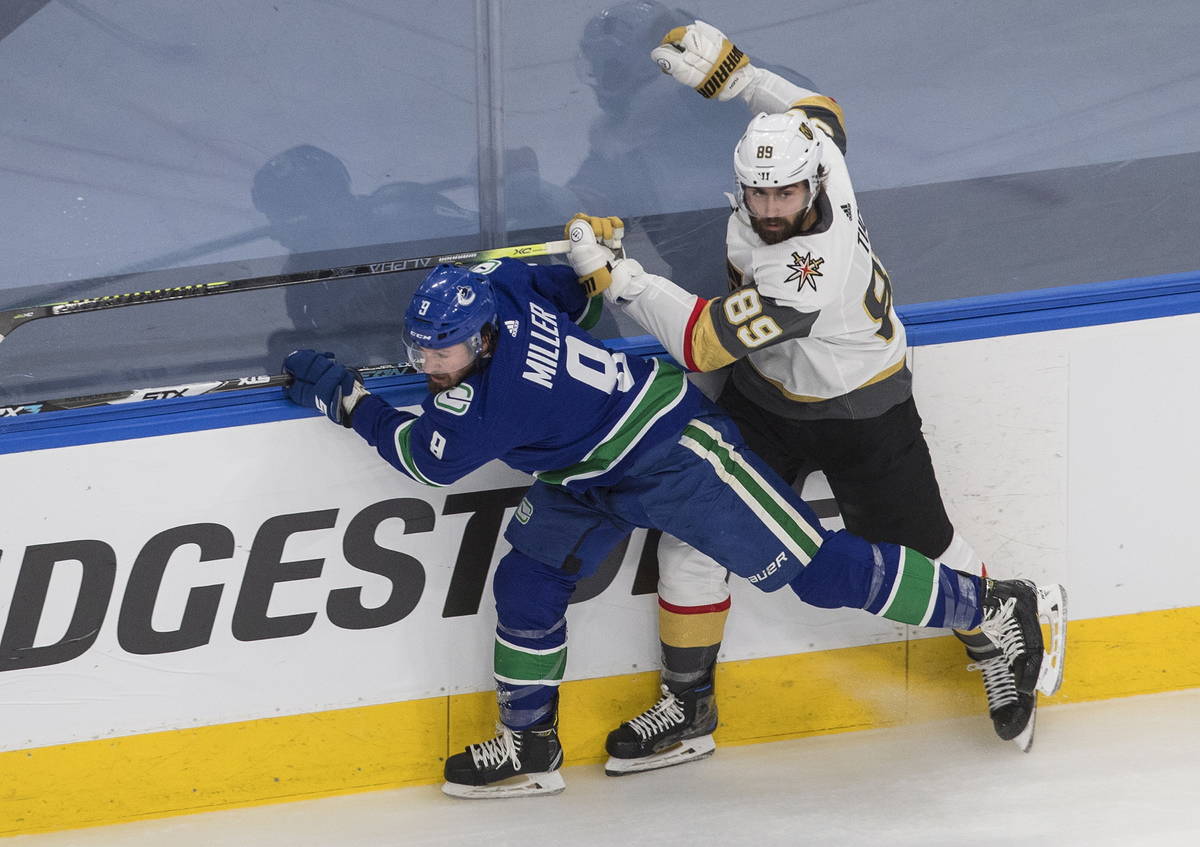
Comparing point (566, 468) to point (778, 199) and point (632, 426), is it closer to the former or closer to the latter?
point (632, 426)

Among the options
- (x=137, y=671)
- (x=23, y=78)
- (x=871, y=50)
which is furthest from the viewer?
(x=871, y=50)

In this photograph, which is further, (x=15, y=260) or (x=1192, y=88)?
(x=1192, y=88)

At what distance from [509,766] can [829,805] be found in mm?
671

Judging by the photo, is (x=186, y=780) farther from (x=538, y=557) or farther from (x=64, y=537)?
(x=538, y=557)

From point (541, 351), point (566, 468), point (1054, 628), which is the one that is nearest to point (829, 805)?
point (1054, 628)

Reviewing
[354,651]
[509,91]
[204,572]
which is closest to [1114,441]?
[509,91]

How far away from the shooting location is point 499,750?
2824 millimetres

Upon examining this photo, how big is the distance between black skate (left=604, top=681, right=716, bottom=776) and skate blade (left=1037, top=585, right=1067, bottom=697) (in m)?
0.72

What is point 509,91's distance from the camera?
9.03 ft

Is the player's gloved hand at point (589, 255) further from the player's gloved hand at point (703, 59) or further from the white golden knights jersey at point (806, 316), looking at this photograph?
the player's gloved hand at point (703, 59)

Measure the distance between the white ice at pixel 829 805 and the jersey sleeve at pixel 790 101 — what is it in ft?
4.39

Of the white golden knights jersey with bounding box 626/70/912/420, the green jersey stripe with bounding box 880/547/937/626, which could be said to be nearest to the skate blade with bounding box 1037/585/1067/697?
the green jersey stripe with bounding box 880/547/937/626

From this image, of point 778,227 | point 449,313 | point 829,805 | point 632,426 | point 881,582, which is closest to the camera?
point 449,313

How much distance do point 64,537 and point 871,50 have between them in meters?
1.98
